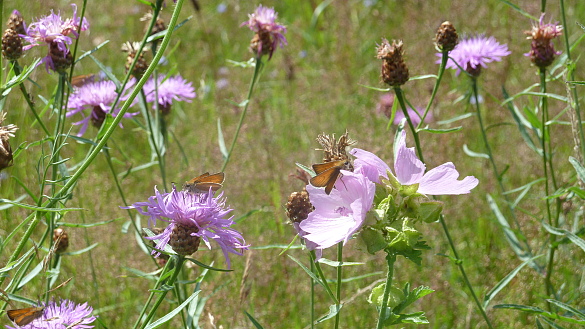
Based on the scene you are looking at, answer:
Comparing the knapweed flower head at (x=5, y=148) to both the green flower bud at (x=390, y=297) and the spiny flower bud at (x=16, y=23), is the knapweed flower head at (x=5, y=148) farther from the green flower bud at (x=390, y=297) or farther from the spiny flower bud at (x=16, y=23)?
the green flower bud at (x=390, y=297)

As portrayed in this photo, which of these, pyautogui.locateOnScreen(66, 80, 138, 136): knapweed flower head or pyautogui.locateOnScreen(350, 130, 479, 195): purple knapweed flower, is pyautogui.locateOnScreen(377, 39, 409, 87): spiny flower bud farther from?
pyautogui.locateOnScreen(66, 80, 138, 136): knapweed flower head

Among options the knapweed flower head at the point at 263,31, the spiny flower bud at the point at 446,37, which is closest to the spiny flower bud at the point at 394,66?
the spiny flower bud at the point at 446,37

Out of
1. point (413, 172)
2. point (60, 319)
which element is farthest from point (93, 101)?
point (413, 172)

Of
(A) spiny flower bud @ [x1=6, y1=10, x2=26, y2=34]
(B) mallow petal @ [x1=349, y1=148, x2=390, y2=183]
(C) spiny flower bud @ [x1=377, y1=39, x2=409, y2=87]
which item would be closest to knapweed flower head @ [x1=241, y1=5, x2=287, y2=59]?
(C) spiny flower bud @ [x1=377, y1=39, x2=409, y2=87]

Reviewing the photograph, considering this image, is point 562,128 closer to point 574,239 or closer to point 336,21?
point 574,239

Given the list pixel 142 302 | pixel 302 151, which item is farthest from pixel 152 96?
pixel 302 151

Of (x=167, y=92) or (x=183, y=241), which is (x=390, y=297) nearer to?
(x=183, y=241)
